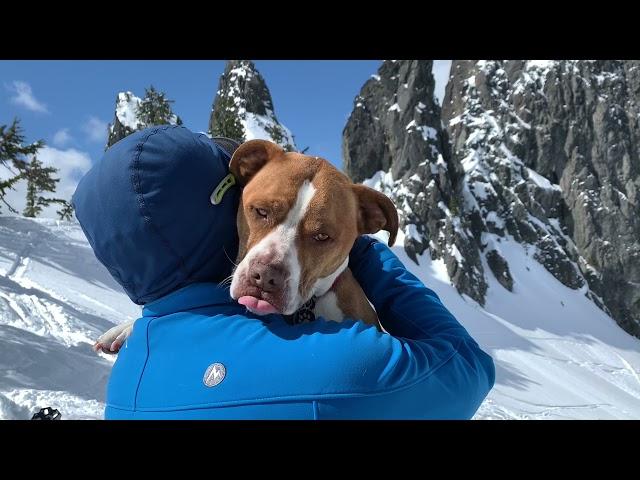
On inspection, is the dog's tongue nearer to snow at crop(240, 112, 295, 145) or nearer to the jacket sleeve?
the jacket sleeve

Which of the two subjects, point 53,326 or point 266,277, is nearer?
point 266,277

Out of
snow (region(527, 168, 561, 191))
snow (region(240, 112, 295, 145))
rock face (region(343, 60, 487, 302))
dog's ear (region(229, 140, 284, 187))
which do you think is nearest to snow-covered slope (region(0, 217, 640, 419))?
rock face (region(343, 60, 487, 302))

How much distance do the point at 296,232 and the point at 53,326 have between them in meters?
9.60

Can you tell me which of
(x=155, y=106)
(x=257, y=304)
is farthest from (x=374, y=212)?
(x=155, y=106)

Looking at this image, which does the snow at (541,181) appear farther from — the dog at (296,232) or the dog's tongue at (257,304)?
the dog's tongue at (257,304)

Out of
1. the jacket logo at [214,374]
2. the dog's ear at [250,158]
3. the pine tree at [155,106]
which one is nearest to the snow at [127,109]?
the pine tree at [155,106]

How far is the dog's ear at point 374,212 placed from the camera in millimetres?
2730

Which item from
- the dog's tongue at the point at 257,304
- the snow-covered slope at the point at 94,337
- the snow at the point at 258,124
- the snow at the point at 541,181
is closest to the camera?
the dog's tongue at the point at 257,304

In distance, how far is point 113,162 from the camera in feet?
6.50

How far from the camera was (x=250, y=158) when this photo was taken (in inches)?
99.7

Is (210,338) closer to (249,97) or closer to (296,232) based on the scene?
(296,232)

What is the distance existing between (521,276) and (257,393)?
74.2 meters
